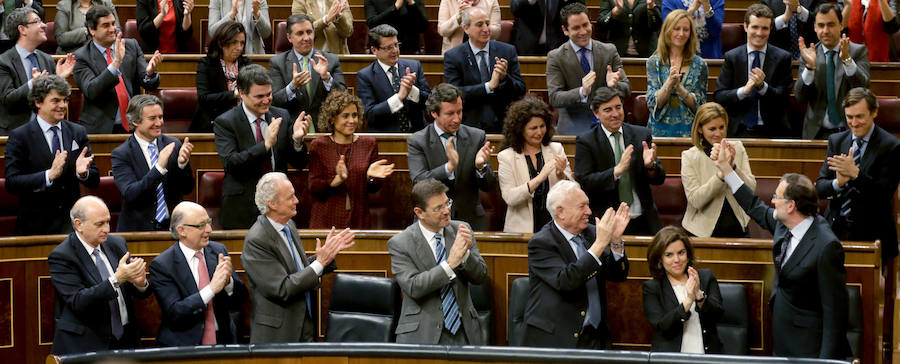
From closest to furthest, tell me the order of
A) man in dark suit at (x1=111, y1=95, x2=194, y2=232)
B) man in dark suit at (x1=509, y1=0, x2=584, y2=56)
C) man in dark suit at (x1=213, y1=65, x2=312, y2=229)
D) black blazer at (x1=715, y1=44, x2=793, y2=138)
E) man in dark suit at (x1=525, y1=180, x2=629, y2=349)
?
1. man in dark suit at (x1=525, y1=180, x2=629, y2=349)
2. man in dark suit at (x1=111, y1=95, x2=194, y2=232)
3. man in dark suit at (x1=213, y1=65, x2=312, y2=229)
4. black blazer at (x1=715, y1=44, x2=793, y2=138)
5. man in dark suit at (x1=509, y1=0, x2=584, y2=56)

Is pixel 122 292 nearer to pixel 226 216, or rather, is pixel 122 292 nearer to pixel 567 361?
pixel 226 216

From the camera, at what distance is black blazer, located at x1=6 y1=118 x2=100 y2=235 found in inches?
175

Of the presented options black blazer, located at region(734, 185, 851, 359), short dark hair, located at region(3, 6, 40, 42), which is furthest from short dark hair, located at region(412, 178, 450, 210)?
short dark hair, located at region(3, 6, 40, 42)

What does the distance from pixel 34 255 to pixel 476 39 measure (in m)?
2.17

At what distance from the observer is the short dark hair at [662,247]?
369cm

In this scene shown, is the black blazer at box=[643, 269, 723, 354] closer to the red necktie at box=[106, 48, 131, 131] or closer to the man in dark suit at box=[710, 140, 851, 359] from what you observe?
the man in dark suit at box=[710, 140, 851, 359]

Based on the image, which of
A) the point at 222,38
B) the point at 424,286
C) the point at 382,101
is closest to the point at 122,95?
the point at 222,38

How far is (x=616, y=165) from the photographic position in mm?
4445

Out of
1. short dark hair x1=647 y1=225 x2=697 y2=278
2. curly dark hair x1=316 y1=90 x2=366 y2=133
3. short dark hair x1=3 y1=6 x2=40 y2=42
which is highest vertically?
short dark hair x1=3 y1=6 x2=40 y2=42

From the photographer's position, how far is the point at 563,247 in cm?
368

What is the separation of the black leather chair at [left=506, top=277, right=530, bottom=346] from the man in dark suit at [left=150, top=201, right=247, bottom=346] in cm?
91

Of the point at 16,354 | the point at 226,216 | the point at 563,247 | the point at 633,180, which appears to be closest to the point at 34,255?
the point at 16,354

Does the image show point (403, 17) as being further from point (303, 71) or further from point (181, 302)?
point (181, 302)

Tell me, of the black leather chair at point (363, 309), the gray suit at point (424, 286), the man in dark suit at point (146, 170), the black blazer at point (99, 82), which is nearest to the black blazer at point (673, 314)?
the gray suit at point (424, 286)
